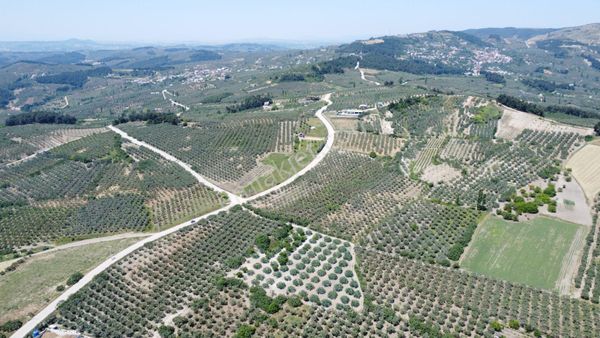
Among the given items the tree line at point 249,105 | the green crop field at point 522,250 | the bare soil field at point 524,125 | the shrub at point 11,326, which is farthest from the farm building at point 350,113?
the shrub at point 11,326

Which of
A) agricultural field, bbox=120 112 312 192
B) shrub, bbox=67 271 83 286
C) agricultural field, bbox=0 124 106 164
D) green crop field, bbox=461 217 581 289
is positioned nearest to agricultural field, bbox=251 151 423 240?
agricultural field, bbox=120 112 312 192

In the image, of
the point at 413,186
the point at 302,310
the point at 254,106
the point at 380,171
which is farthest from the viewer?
the point at 254,106

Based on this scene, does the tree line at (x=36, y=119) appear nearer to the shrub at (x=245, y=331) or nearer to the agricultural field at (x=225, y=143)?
the agricultural field at (x=225, y=143)

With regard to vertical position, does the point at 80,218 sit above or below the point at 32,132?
below

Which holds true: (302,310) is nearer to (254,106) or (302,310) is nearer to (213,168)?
(213,168)

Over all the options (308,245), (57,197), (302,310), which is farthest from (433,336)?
(57,197)

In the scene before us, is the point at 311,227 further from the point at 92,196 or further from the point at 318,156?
the point at 92,196
